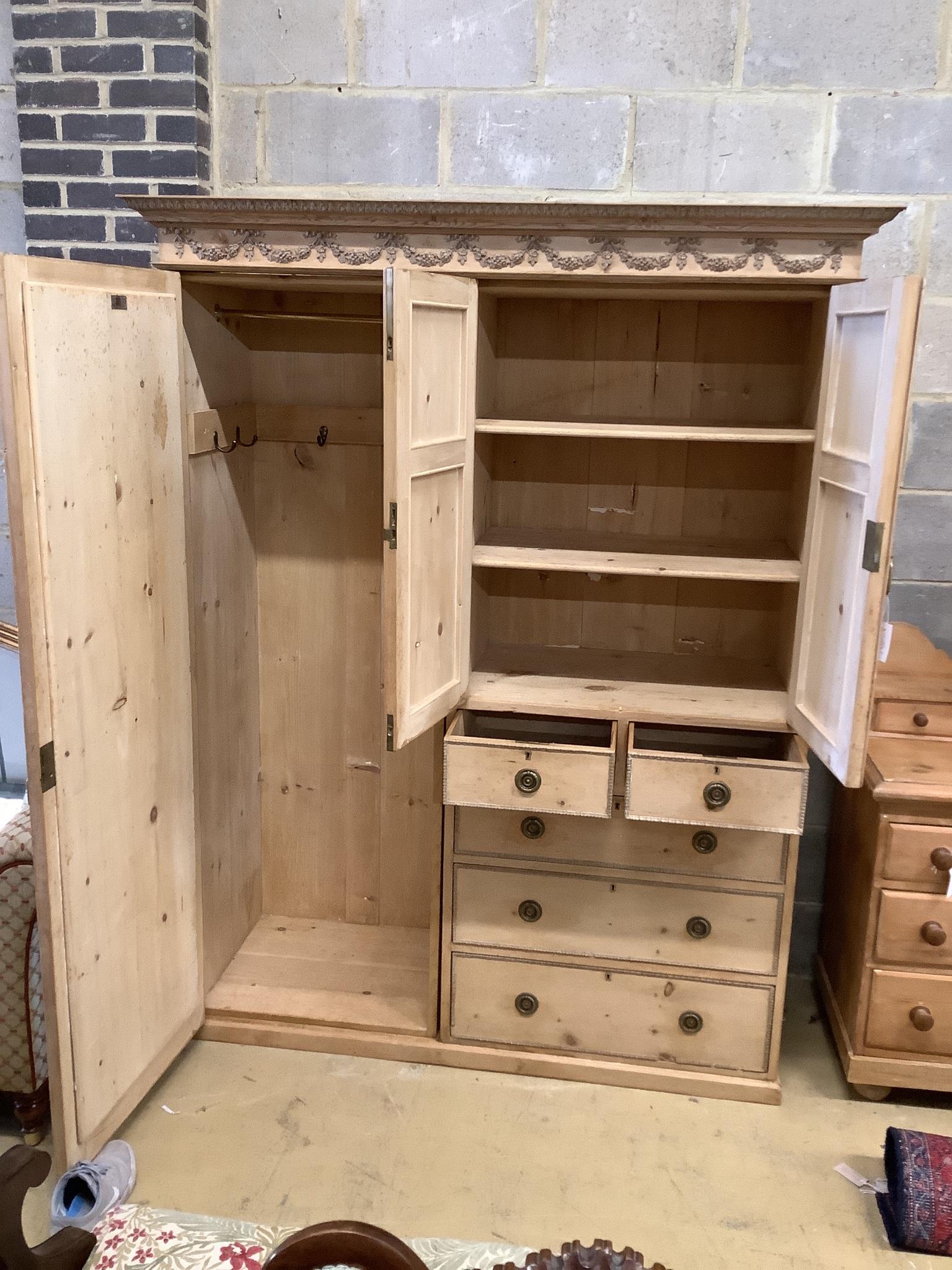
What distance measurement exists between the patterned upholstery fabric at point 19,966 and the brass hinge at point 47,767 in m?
0.34

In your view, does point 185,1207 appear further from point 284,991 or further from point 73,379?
point 73,379

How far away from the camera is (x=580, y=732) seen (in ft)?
8.34

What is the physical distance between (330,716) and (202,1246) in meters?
1.27

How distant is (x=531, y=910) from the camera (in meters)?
2.33

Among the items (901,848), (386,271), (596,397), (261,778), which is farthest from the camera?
(261,778)

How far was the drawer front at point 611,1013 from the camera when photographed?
2.30 meters

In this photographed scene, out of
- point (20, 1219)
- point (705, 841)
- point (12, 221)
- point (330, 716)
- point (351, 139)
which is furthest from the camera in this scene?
point (330, 716)

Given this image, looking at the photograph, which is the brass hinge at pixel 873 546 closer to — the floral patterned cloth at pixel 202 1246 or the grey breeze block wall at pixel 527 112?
the grey breeze block wall at pixel 527 112

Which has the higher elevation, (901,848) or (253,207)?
(253,207)

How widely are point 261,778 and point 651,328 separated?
1489 millimetres

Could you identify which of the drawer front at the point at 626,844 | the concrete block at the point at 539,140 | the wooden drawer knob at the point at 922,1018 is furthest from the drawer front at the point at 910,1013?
the concrete block at the point at 539,140

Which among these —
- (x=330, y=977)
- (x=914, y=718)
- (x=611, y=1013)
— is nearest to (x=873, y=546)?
(x=914, y=718)

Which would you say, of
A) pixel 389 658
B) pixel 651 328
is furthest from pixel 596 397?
pixel 389 658

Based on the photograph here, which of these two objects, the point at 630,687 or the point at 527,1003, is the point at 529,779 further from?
the point at 527,1003
